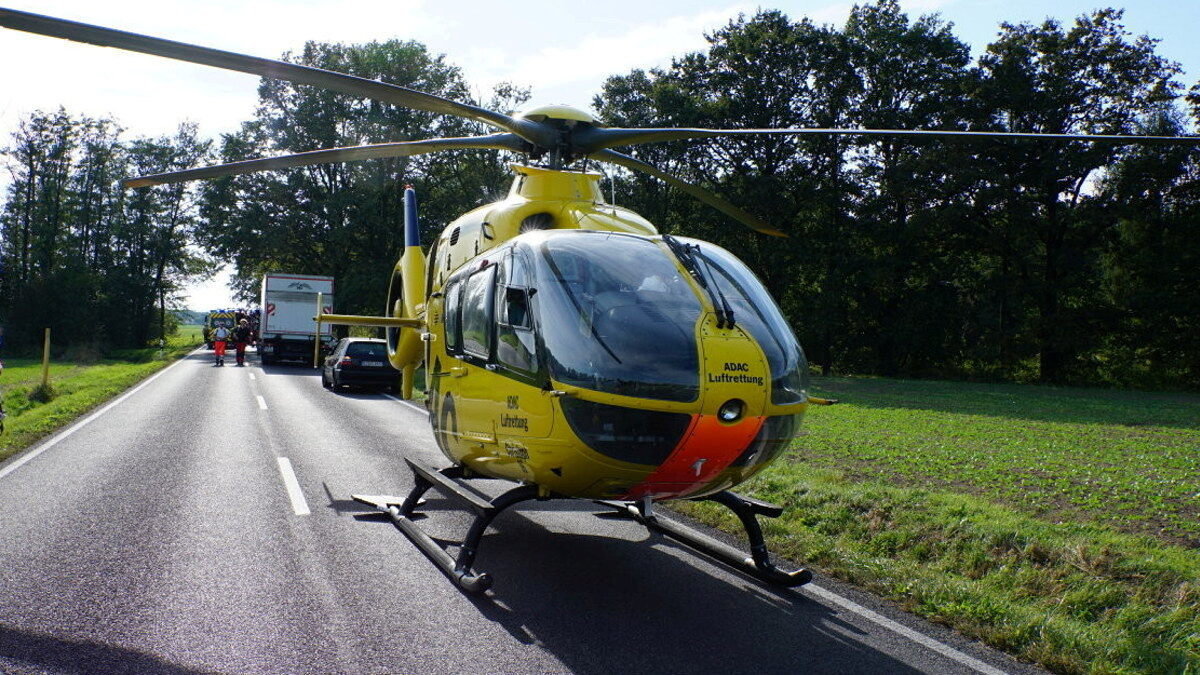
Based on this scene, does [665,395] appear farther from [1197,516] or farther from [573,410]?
[1197,516]

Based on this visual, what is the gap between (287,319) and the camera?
3334cm

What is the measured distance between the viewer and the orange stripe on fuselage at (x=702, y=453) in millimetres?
4551

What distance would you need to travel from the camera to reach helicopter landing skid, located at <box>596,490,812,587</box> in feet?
18.0

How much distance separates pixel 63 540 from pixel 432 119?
128 ft

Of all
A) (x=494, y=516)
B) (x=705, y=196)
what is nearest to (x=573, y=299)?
(x=494, y=516)

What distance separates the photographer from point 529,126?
22.2ft

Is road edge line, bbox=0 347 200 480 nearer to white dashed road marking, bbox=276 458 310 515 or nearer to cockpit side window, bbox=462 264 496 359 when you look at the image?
white dashed road marking, bbox=276 458 310 515

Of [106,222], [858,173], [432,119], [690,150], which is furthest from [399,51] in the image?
[106,222]

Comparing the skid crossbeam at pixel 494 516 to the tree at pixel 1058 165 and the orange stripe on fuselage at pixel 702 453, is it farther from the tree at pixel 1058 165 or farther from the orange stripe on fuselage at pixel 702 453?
the tree at pixel 1058 165

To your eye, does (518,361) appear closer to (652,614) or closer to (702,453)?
(702,453)

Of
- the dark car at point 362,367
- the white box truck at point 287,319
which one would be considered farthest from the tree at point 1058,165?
the white box truck at point 287,319

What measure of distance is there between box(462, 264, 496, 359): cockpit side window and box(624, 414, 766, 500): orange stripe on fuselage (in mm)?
1520

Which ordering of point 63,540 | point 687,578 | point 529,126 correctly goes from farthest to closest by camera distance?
point 529,126 → point 63,540 → point 687,578

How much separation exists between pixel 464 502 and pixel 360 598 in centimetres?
122
